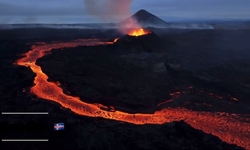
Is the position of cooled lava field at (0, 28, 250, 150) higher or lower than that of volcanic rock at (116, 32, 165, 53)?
lower

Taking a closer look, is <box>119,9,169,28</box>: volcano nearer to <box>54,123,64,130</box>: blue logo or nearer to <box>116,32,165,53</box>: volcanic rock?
<box>116,32,165,53</box>: volcanic rock

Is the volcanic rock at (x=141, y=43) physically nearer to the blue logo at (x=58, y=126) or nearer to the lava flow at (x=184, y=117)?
the lava flow at (x=184, y=117)

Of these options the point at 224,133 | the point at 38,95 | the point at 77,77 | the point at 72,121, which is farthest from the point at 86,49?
the point at 224,133

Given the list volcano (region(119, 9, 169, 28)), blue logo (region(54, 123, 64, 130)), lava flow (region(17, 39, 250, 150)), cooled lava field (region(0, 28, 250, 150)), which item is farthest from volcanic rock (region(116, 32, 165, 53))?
volcano (region(119, 9, 169, 28))

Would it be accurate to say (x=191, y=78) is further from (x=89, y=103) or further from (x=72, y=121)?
(x=72, y=121)

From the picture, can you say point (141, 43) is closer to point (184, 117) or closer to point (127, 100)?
point (127, 100)
